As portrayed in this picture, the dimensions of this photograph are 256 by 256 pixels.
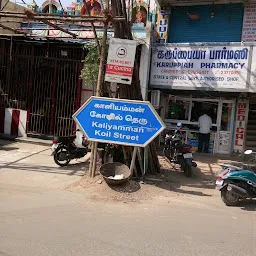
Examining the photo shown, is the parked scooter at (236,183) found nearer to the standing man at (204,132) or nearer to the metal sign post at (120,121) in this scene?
the metal sign post at (120,121)

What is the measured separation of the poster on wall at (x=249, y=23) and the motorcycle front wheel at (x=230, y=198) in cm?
704

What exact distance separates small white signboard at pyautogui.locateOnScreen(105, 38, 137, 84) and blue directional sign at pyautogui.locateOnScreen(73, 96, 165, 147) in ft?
1.72

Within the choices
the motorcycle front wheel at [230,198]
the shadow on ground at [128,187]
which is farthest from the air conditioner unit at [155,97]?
the motorcycle front wheel at [230,198]

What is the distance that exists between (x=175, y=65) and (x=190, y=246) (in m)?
7.91

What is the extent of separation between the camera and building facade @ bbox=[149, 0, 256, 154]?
35.1 ft

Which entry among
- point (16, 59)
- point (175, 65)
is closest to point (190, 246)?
point (175, 65)

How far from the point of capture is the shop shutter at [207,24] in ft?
39.0

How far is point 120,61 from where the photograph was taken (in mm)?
7477

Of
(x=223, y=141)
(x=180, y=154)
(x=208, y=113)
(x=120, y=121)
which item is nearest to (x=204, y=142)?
(x=223, y=141)

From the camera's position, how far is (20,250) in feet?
13.2

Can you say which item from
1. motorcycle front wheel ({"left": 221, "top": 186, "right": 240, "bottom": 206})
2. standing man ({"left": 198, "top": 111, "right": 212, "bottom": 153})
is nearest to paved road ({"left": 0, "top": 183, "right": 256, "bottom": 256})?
motorcycle front wheel ({"left": 221, "top": 186, "right": 240, "bottom": 206})

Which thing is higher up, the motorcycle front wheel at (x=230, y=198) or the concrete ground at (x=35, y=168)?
the motorcycle front wheel at (x=230, y=198)

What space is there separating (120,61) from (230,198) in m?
3.74

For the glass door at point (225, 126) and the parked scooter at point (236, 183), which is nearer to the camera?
the parked scooter at point (236, 183)
